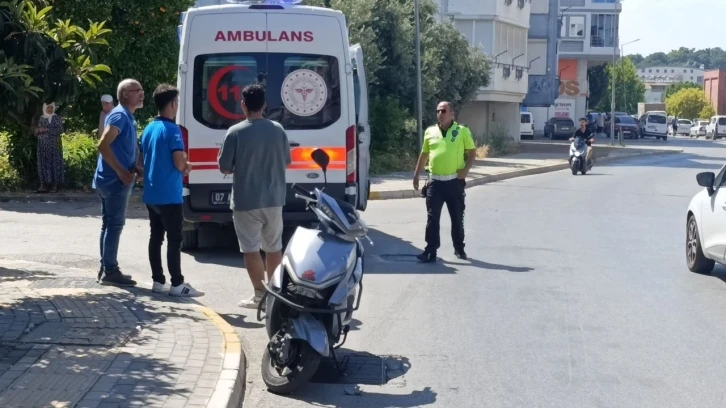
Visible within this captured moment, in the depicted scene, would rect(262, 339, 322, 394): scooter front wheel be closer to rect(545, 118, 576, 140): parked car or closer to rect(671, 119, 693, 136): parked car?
rect(545, 118, 576, 140): parked car

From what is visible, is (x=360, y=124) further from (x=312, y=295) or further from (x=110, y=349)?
(x=110, y=349)

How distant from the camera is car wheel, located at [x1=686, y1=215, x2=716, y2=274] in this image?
11266mm

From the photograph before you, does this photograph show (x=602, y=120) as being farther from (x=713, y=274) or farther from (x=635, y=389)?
(x=635, y=389)

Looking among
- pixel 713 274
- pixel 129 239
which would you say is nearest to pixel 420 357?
pixel 713 274

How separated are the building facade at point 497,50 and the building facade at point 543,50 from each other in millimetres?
8887

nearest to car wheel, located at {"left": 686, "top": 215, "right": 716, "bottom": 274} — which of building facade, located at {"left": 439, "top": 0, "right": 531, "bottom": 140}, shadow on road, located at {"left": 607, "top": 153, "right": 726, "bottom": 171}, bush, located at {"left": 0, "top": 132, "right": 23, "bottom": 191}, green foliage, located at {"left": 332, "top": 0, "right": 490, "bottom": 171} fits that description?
bush, located at {"left": 0, "top": 132, "right": 23, "bottom": 191}

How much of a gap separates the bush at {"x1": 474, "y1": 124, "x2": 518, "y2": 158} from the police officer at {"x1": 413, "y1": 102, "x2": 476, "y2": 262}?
2459 cm

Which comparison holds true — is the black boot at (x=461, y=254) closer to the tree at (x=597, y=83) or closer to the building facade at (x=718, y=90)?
the tree at (x=597, y=83)

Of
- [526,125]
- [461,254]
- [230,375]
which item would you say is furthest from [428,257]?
[526,125]

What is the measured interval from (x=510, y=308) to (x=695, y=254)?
322 centimetres

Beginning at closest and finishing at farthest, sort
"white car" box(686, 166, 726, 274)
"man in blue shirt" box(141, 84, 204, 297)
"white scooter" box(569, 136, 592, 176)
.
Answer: "man in blue shirt" box(141, 84, 204, 297), "white car" box(686, 166, 726, 274), "white scooter" box(569, 136, 592, 176)

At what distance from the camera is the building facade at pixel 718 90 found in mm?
125438

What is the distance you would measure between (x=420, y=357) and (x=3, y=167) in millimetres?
13833

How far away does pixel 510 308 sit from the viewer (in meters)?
9.25
